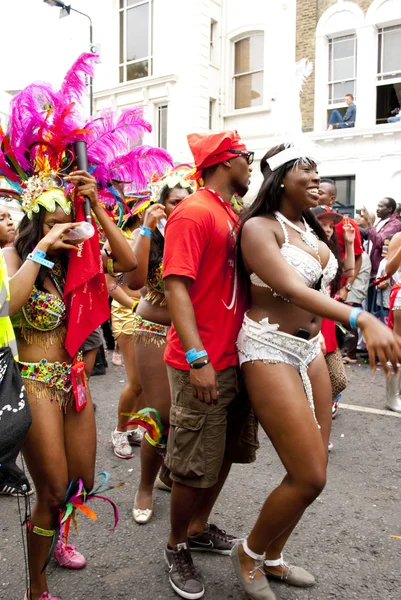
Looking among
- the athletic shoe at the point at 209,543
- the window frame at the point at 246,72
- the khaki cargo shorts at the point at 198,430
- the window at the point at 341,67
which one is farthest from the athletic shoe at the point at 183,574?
the window frame at the point at 246,72

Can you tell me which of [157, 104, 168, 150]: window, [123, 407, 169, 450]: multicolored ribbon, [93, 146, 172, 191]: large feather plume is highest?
[157, 104, 168, 150]: window

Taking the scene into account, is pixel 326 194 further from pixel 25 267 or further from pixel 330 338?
pixel 25 267

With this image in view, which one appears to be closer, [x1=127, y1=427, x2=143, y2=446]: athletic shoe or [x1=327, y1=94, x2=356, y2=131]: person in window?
[x1=127, y1=427, x2=143, y2=446]: athletic shoe

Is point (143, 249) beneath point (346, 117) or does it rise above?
beneath

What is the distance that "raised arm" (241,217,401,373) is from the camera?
1992mm

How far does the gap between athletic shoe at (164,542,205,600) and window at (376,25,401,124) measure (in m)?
14.5

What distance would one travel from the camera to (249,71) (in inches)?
712

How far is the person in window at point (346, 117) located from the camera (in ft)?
50.1

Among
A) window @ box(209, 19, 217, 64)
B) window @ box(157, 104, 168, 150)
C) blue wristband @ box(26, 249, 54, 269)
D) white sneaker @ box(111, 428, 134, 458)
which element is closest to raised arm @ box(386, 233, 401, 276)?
white sneaker @ box(111, 428, 134, 458)

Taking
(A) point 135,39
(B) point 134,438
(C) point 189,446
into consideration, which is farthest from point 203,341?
(A) point 135,39

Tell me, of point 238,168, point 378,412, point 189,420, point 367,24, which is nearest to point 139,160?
point 238,168

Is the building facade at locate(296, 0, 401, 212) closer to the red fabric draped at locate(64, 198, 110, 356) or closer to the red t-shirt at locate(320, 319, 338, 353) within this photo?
the red t-shirt at locate(320, 319, 338, 353)

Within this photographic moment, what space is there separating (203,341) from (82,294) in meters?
0.61

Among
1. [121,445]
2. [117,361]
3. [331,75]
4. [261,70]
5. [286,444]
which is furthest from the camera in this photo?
[261,70]
